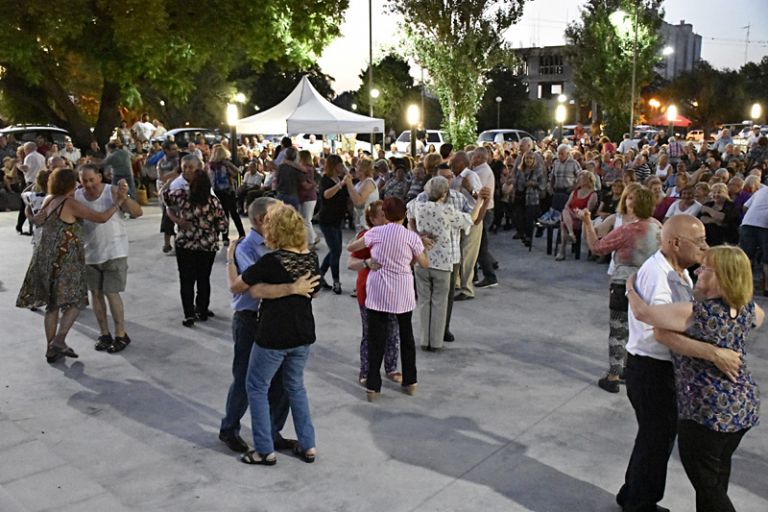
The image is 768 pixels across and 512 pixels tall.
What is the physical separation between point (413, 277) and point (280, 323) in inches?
110

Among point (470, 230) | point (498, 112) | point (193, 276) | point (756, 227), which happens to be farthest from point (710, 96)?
point (193, 276)

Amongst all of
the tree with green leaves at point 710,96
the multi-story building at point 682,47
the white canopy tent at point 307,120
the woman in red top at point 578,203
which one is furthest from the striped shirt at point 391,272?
the multi-story building at point 682,47

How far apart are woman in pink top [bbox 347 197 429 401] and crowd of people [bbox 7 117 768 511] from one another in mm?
11

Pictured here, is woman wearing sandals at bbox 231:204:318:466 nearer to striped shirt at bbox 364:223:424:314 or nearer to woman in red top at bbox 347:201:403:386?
striped shirt at bbox 364:223:424:314

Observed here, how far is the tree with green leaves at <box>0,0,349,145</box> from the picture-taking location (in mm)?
19125

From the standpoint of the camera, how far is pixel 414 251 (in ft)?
19.1

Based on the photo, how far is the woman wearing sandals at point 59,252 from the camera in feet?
20.9

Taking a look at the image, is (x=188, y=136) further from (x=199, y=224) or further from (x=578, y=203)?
(x=199, y=224)

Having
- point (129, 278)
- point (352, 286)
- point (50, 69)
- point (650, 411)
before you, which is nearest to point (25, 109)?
point (50, 69)

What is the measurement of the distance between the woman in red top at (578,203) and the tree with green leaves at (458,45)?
12713 millimetres

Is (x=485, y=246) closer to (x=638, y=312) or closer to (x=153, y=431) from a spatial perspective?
(x=153, y=431)

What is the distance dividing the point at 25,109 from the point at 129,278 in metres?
18.1

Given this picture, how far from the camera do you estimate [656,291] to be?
366 centimetres

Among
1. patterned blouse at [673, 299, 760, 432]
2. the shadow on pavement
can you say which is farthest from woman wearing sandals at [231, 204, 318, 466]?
patterned blouse at [673, 299, 760, 432]
